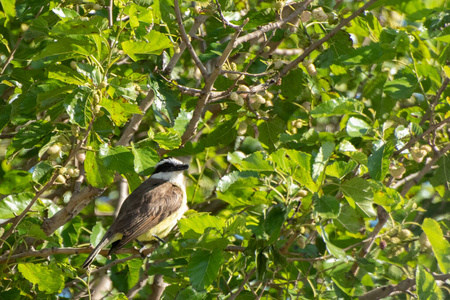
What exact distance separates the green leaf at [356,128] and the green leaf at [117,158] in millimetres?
1476

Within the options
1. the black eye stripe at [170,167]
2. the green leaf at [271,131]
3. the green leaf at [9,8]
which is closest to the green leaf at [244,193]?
the green leaf at [271,131]

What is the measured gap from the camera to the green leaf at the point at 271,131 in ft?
15.8

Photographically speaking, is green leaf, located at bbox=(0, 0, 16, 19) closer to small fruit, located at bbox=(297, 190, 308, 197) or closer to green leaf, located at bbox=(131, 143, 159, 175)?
green leaf, located at bbox=(131, 143, 159, 175)

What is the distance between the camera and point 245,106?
15.1 feet

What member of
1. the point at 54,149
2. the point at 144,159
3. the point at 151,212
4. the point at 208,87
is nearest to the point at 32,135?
the point at 54,149

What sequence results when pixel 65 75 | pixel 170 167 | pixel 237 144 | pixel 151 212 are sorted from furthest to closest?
pixel 170 167 → pixel 237 144 → pixel 151 212 → pixel 65 75

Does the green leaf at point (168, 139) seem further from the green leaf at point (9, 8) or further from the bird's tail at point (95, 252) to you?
the green leaf at point (9, 8)

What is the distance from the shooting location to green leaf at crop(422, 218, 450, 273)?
3469 mm

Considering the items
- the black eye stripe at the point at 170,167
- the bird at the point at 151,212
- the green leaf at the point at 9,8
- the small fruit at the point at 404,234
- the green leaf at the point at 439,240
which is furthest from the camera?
the black eye stripe at the point at 170,167

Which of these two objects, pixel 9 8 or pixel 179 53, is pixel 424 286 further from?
pixel 9 8

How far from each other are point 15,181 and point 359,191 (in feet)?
8.79

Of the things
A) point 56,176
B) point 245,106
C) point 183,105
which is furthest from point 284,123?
point 56,176

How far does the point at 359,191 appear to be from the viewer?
343 centimetres

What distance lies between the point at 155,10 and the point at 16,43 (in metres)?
1.26
